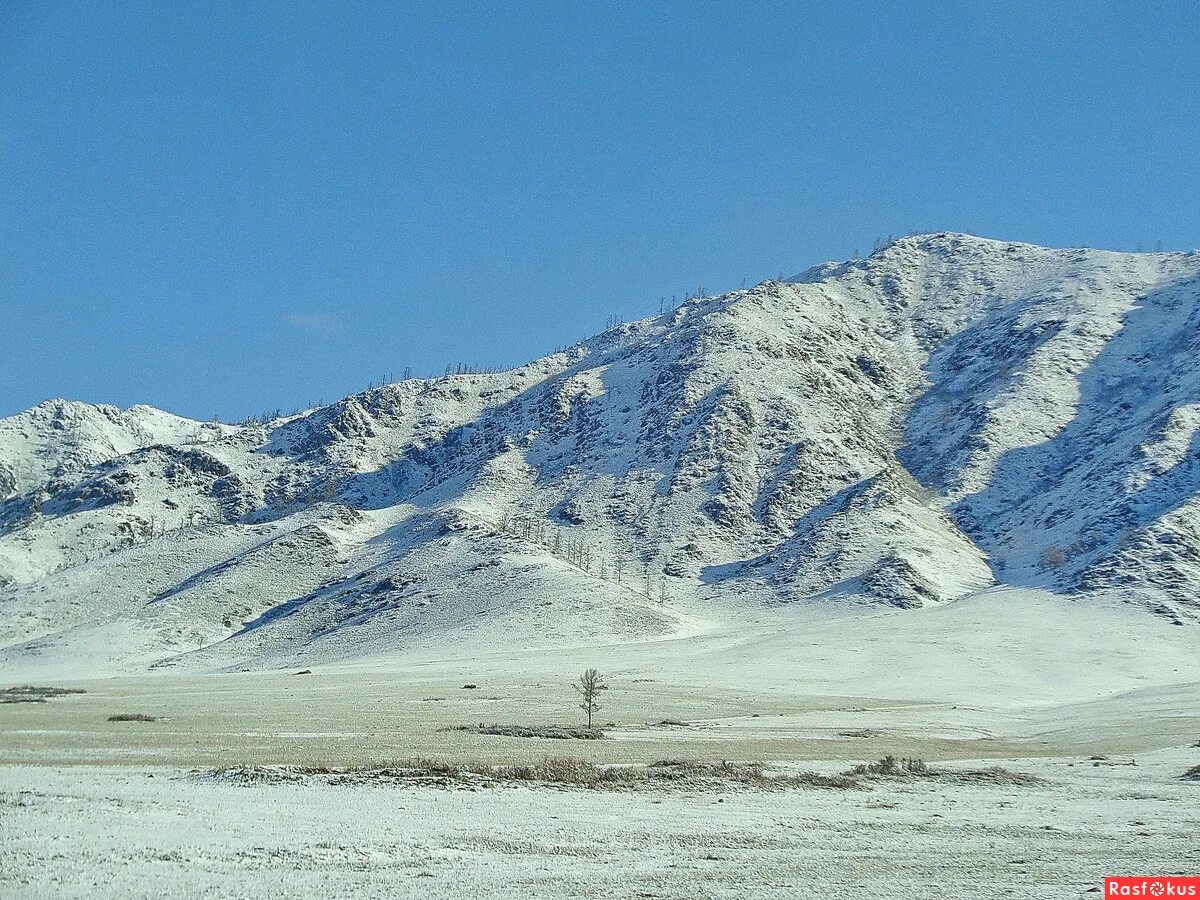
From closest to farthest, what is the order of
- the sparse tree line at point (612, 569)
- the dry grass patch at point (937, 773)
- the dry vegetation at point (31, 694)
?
the dry grass patch at point (937, 773) → the dry vegetation at point (31, 694) → the sparse tree line at point (612, 569)

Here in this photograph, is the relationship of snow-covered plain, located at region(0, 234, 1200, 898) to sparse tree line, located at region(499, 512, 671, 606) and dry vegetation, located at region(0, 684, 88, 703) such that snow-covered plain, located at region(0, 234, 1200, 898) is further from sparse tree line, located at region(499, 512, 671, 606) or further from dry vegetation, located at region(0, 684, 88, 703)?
dry vegetation, located at region(0, 684, 88, 703)

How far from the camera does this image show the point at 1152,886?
21562mm

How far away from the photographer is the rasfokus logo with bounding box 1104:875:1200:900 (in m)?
20.8

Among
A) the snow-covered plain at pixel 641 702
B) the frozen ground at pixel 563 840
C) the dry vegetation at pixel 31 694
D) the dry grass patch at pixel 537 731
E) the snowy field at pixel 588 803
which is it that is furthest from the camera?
the dry vegetation at pixel 31 694

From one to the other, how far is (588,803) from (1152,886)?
52.9 ft

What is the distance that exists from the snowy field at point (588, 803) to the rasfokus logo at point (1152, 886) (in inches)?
26.4

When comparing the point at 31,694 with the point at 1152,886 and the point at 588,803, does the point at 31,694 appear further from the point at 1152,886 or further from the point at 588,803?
the point at 1152,886

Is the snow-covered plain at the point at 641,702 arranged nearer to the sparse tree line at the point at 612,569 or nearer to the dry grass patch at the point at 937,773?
the sparse tree line at the point at 612,569

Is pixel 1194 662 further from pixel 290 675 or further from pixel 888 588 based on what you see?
pixel 290 675

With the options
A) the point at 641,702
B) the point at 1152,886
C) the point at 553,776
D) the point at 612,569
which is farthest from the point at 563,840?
the point at 612,569

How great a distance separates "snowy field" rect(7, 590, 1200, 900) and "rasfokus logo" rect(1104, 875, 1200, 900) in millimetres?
671

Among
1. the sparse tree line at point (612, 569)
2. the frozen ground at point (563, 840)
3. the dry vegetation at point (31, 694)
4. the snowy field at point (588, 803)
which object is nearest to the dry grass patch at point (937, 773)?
the snowy field at point (588, 803)

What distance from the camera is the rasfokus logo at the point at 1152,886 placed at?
20.8m

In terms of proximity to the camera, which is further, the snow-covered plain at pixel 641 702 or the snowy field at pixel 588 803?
the snow-covered plain at pixel 641 702
